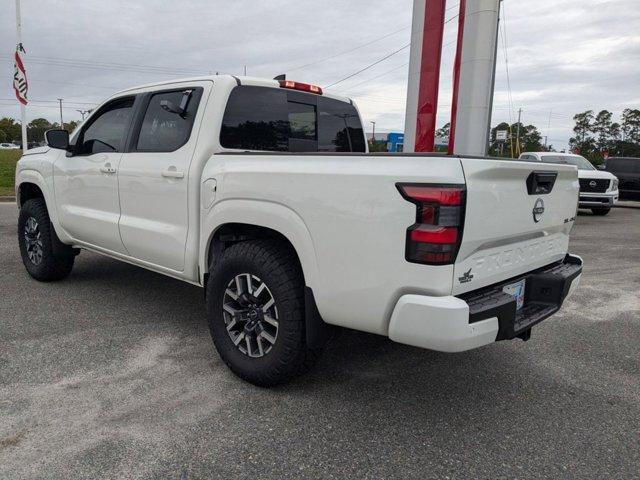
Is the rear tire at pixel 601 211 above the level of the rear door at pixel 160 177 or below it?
below

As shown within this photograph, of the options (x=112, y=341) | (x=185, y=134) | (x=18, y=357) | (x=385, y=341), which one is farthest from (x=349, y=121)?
(x=18, y=357)

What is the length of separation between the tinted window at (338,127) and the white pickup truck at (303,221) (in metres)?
0.02

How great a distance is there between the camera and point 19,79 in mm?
17297

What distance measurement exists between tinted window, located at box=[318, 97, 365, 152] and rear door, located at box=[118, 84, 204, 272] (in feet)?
3.48

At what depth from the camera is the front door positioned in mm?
4078

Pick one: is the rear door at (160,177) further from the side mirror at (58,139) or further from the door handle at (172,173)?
the side mirror at (58,139)

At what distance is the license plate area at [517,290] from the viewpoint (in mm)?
2668

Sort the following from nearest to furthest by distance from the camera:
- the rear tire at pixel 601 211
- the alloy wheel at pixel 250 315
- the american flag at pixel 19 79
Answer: the alloy wheel at pixel 250 315 → the rear tire at pixel 601 211 → the american flag at pixel 19 79

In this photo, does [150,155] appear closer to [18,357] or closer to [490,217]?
[18,357]

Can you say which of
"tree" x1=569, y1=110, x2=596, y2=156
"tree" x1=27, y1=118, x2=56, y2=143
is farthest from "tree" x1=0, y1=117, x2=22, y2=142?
"tree" x1=569, y1=110, x2=596, y2=156

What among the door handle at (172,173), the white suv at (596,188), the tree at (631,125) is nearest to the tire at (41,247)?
the door handle at (172,173)

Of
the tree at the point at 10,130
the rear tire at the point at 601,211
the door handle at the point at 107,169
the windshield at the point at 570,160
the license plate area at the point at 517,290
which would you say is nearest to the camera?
the license plate area at the point at 517,290

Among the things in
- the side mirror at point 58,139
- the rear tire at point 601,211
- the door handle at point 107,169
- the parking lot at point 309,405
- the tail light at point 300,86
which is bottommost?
the parking lot at point 309,405

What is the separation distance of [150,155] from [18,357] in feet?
5.32
